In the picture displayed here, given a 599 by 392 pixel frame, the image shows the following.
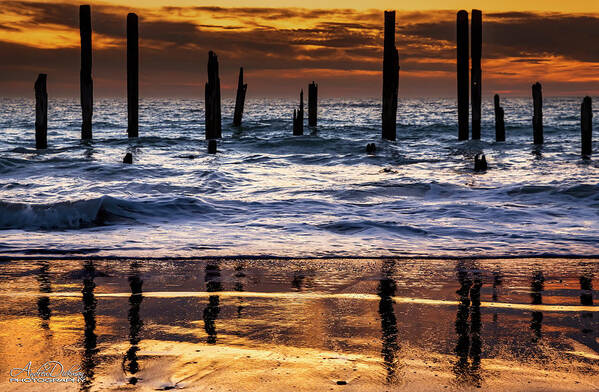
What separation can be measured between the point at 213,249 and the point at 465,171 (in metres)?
9.99

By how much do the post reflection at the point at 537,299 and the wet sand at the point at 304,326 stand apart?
1cm

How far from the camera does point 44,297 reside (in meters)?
4.00

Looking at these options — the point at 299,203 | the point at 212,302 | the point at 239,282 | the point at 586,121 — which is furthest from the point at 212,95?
the point at 212,302

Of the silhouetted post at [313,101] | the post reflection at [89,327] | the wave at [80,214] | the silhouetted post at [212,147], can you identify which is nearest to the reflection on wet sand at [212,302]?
the post reflection at [89,327]

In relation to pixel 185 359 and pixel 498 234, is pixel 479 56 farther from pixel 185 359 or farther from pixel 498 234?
pixel 185 359

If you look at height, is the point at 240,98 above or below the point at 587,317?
above

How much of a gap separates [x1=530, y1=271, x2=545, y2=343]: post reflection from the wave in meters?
4.99

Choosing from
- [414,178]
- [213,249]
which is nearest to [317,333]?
[213,249]

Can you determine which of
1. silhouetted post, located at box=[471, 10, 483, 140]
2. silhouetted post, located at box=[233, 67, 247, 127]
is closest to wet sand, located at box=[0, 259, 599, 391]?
silhouetted post, located at box=[471, 10, 483, 140]

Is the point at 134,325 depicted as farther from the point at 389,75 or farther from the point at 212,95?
the point at 212,95

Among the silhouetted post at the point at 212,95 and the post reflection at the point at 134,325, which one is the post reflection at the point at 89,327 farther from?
the silhouetted post at the point at 212,95

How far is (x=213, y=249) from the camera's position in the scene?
606 cm

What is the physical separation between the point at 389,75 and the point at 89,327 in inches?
632
